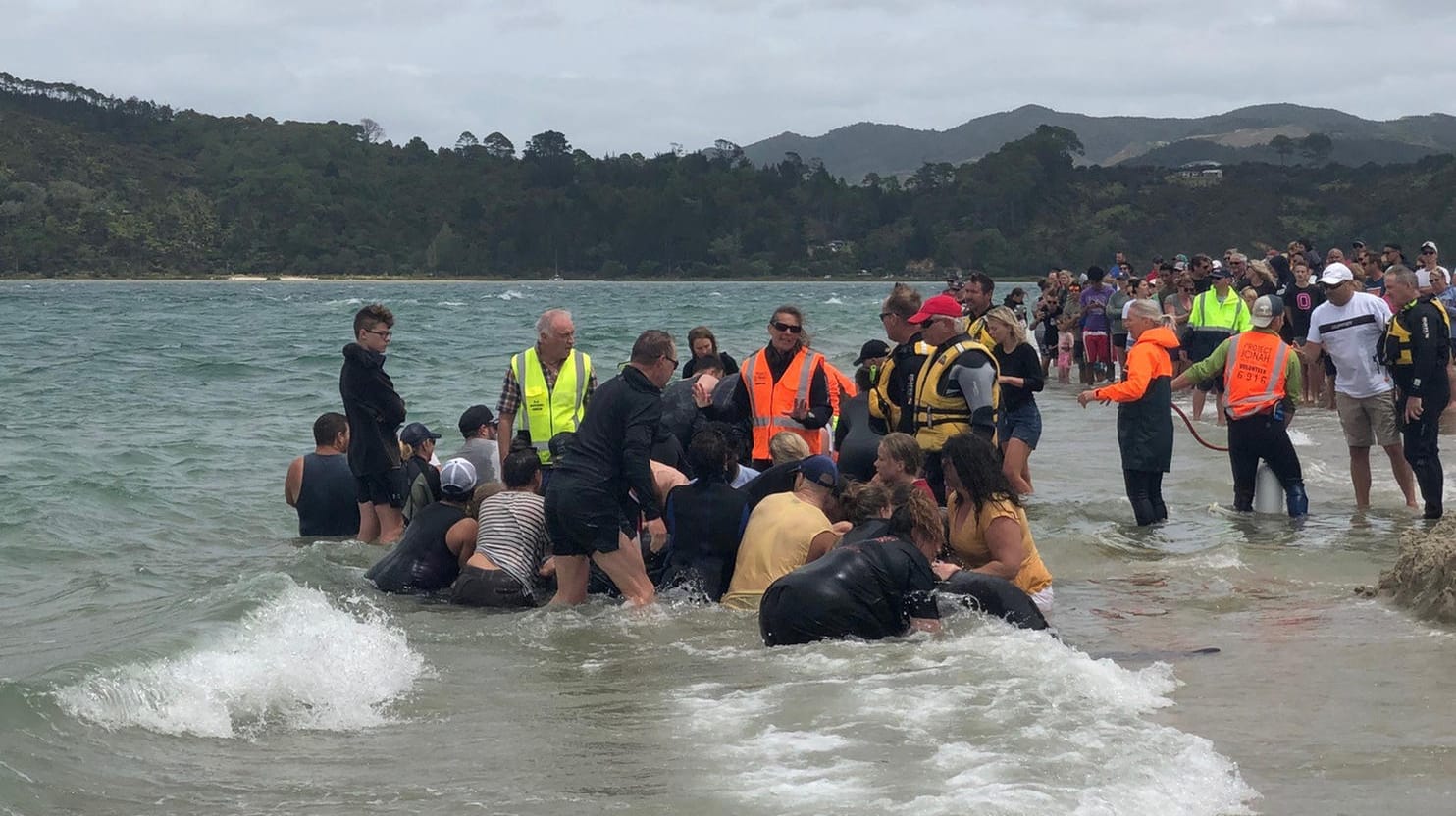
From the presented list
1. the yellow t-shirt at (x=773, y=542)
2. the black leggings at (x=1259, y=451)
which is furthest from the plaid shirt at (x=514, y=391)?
the black leggings at (x=1259, y=451)

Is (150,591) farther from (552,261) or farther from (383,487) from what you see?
(552,261)

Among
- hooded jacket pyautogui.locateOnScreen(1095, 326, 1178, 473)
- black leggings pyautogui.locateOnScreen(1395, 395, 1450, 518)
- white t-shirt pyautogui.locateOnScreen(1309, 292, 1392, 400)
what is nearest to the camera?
hooded jacket pyautogui.locateOnScreen(1095, 326, 1178, 473)

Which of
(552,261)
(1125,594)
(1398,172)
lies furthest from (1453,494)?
(552,261)

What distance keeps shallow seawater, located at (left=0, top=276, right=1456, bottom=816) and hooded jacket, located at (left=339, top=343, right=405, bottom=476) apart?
0.74m

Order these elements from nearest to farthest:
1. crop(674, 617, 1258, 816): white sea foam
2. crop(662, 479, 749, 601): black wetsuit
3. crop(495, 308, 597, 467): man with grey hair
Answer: crop(674, 617, 1258, 816): white sea foam
crop(662, 479, 749, 601): black wetsuit
crop(495, 308, 597, 467): man with grey hair

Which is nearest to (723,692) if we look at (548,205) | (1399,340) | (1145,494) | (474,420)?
(474,420)

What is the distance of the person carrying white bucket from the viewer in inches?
400

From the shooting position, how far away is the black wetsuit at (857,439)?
355 inches

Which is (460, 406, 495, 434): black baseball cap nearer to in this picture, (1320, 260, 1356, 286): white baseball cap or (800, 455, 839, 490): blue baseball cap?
(800, 455, 839, 490): blue baseball cap

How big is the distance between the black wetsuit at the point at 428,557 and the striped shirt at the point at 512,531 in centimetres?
31

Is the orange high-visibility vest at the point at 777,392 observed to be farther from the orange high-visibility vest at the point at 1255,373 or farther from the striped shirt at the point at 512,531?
the orange high-visibility vest at the point at 1255,373

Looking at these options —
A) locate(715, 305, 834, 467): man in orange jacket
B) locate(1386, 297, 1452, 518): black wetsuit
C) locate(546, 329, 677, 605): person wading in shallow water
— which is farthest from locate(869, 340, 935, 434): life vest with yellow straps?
locate(1386, 297, 1452, 518): black wetsuit

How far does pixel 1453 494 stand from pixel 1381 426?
1411 mm

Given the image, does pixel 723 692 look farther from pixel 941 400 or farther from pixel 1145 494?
pixel 1145 494
